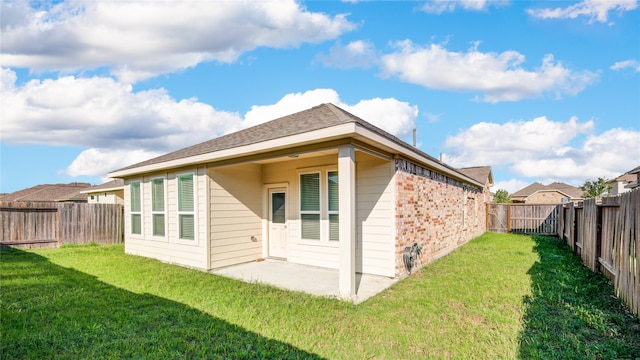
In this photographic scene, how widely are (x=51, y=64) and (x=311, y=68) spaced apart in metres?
6.74

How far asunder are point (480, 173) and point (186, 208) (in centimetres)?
1891

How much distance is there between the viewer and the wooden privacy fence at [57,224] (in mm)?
11898

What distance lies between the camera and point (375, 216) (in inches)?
281

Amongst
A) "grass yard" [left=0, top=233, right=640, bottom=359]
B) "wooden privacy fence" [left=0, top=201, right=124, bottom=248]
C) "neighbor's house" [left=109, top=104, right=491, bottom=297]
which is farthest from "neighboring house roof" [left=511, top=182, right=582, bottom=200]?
"wooden privacy fence" [left=0, top=201, right=124, bottom=248]

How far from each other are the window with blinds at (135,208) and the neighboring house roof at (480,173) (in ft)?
58.5

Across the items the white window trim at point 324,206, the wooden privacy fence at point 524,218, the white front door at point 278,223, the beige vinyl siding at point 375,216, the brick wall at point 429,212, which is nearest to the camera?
the beige vinyl siding at point 375,216

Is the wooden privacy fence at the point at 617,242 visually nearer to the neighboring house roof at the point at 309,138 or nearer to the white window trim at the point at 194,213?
the neighboring house roof at the point at 309,138

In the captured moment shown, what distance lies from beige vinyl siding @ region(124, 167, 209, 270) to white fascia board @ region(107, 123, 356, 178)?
0.30m

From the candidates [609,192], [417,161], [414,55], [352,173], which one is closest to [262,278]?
[352,173]

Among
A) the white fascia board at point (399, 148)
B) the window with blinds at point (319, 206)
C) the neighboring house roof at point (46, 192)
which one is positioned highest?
the white fascia board at point (399, 148)

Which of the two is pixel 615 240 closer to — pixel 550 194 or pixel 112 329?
pixel 112 329

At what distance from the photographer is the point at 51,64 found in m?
7.83

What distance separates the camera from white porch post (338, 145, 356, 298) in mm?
5410

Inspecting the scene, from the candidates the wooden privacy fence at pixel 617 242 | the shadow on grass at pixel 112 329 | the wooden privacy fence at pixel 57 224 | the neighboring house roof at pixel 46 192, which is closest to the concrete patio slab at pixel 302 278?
the shadow on grass at pixel 112 329
